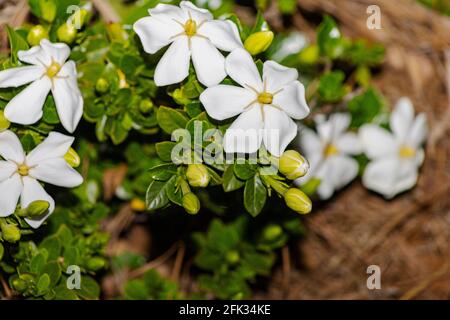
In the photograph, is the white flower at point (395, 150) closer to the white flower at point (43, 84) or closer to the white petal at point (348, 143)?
the white petal at point (348, 143)

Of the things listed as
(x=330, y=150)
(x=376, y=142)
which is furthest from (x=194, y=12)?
(x=376, y=142)

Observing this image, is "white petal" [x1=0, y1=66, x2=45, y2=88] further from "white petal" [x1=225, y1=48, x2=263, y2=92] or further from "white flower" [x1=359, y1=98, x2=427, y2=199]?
"white flower" [x1=359, y1=98, x2=427, y2=199]

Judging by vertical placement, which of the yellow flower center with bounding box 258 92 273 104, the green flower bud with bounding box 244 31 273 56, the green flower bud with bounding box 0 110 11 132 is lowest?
the green flower bud with bounding box 0 110 11 132

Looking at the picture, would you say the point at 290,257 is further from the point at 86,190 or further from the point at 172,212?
the point at 86,190

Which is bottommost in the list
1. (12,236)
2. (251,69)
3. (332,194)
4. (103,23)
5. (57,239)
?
(332,194)

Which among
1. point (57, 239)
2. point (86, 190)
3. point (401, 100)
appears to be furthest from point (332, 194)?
point (57, 239)

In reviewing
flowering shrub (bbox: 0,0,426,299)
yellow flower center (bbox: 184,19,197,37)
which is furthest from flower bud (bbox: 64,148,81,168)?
yellow flower center (bbox: 184,19,197,37)

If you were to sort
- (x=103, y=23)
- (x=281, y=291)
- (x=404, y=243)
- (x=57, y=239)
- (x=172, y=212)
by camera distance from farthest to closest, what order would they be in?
(x=404, y=243) → (x=281, y=291) → (x=172, y=212) → (x=103, y=23) → (x=57, y=239)
